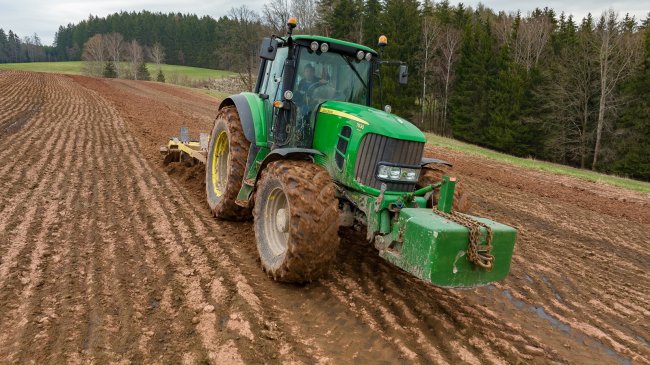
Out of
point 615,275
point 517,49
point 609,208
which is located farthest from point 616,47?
point 615,275

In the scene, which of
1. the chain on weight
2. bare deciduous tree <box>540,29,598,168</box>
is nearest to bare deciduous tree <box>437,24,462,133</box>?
bare deciduous tree <box>540,29,598,168</box>

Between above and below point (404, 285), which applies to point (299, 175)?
above

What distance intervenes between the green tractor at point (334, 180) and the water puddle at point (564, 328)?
92 cm

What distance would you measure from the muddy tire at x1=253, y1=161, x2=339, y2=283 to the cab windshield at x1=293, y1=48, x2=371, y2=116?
1082mm

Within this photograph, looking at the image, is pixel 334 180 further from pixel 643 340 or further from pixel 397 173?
pixel 643 340

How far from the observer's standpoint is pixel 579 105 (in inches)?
1203

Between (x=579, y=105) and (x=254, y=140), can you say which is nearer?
(x=254, y=140)

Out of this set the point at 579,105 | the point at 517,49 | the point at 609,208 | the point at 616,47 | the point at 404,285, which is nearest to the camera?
the point at 404,285

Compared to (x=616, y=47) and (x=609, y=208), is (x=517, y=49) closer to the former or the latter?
(x=616, y=47)

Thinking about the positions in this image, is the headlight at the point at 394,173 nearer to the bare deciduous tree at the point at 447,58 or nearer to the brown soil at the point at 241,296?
the brown soil at the point at 241,296

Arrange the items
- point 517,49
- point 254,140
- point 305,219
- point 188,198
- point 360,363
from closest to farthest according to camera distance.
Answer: point 360,363 < point 305,219 < point 254,140 < point 188,198 < point 517,49

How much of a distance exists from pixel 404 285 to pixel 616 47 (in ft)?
100

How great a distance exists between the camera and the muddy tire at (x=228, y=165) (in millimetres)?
5695

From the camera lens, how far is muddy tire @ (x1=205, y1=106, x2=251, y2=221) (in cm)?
570
